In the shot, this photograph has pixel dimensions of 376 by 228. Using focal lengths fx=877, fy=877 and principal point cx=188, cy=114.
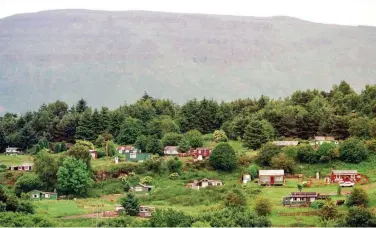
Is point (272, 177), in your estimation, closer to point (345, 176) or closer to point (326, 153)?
point (345, 176)

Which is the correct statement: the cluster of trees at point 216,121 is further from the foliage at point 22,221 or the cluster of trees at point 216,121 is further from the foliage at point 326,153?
the foliage at point 22,221

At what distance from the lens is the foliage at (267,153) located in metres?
62.4

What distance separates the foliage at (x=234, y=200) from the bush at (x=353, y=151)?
11.9m

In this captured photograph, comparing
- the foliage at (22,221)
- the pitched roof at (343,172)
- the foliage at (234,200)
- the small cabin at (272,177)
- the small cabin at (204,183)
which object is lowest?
the foliage at (22,221)

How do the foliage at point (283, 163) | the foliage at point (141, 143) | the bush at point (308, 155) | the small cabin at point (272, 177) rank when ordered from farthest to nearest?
the foliage at point (141, 143)
the bush at point (308, 155)
the foliage at point (283, 163)
the small cabin at point (272, 177)

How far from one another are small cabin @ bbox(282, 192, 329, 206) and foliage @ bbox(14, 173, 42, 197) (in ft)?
55.6

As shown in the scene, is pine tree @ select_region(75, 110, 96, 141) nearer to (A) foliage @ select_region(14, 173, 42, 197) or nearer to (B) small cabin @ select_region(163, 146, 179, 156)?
(B) small cabin @ select_region(163, 146, 179, 156)

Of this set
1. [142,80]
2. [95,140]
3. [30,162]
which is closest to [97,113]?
[95,140]

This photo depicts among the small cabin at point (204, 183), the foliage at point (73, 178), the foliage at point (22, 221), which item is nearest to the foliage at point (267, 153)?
the small cabin at point (204, 183)

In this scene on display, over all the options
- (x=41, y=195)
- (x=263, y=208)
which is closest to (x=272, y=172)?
(x=263, y=208)

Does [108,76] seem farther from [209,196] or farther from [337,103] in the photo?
[209,196]

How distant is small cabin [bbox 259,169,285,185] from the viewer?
194 ft

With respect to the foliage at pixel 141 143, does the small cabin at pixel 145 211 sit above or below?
below

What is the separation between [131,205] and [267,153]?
Result: 1449cm
